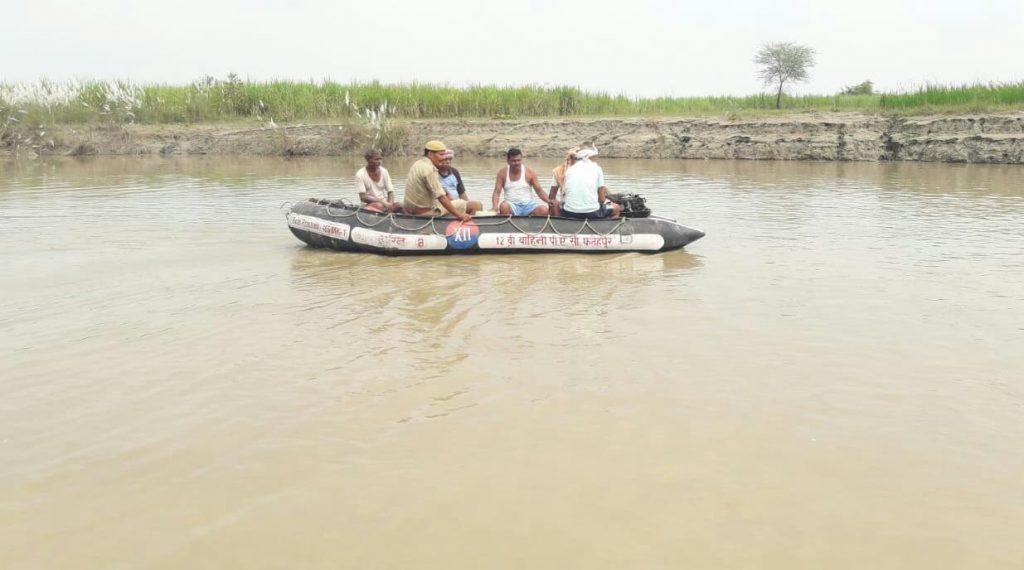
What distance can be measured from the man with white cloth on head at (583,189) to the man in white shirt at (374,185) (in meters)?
2.11

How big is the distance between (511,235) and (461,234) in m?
0.55

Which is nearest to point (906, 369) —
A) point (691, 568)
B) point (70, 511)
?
point (691, 568)

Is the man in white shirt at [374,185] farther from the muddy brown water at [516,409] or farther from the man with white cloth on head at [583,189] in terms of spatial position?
the man with white cloth on head at [583,189]

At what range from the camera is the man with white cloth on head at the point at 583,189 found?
945 cm

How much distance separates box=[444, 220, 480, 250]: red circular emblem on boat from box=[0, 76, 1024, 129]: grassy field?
54.9 ft

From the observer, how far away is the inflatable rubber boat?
923cm

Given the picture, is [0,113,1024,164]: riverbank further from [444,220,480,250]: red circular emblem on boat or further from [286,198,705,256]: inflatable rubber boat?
[444,220,480,250]: red circular emblem on boat

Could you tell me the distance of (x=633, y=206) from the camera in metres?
9.91

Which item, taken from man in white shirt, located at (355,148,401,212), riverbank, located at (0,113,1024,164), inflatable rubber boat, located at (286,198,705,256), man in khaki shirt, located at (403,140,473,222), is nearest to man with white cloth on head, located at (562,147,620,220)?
inflatable rubber boat, located at (286,198,705,256)

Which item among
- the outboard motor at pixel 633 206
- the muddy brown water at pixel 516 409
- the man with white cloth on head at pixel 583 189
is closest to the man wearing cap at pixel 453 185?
the muddy brown water at pixel 516 409

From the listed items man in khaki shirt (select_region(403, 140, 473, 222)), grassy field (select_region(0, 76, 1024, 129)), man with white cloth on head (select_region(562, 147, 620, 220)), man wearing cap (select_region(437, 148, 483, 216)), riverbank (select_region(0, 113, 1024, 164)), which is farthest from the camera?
grassy field (select_region(0, 76, 1024, 129))

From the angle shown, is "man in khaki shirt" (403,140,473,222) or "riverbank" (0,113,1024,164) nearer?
"man in khaki shirt" (403,140,473,222)

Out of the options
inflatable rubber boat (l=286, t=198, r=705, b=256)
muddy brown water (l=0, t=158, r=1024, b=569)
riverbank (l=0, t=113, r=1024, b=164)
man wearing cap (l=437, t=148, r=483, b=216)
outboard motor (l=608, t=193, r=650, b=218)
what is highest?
riverbank (l=0, t=113, r=1024, b=164)

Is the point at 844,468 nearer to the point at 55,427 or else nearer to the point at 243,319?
the point at 55,427
